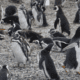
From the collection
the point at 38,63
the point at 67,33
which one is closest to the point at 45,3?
the point at 67,33

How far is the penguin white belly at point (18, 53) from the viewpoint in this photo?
1202 mm

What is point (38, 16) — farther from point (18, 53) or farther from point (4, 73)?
point (4, 73)

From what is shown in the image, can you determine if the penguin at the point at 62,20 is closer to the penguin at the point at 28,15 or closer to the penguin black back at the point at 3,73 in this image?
the penguin at the point at 28,15

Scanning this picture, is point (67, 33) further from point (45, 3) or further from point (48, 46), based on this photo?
point (45, 3)

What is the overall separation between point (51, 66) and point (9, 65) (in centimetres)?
40

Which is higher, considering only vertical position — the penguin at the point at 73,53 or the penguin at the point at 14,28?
the penguin at the point at 14,28

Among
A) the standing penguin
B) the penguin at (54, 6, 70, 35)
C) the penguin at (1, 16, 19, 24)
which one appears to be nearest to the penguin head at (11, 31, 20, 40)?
the standing penguin

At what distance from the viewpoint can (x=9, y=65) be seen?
1.18 metres

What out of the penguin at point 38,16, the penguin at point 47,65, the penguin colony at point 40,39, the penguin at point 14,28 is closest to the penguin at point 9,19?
the penguin colony at point 40,39

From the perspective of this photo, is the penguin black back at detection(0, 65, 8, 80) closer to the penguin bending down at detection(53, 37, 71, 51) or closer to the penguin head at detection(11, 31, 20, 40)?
the penguin head at detection(11, 31, 20, 40)

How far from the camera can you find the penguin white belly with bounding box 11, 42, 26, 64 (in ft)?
3.94

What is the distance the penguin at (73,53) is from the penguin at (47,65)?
15 centimetres

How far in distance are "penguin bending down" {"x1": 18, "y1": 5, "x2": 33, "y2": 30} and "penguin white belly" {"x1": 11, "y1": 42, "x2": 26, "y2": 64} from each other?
27 centimetres

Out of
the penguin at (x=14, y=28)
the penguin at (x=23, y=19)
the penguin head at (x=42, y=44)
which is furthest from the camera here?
the penguin at (x=23, y=19)
